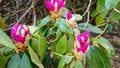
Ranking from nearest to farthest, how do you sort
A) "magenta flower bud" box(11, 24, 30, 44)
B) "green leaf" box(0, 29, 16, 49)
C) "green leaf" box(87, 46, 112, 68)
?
1. "green leaf" box(0, 29, 16, 49)
2. "magenta flower bud" box(11, 24, 30, 44)
3. "green leaf" box(87, 46, 112, 68)

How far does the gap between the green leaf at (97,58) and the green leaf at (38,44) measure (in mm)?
185

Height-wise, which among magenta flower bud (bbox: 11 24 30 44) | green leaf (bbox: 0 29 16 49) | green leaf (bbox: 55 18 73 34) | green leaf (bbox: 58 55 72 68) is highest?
green leaf (bbox: 0 29 16 49)

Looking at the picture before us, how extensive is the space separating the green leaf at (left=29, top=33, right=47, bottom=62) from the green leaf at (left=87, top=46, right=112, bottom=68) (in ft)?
0.61

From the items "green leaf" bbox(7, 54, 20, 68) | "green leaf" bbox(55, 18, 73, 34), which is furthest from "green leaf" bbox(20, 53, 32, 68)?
"green leaf" bbox(55, 18, 73, 34)

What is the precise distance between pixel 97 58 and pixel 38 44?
24 centimetres

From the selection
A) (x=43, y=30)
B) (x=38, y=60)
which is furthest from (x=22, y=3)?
(x=38, y=60)

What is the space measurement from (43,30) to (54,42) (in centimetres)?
7

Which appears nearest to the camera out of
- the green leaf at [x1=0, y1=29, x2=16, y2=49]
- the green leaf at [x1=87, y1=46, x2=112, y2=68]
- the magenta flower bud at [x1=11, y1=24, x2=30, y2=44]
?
the green leaf at [x1=0, y1=29, x2=16, y2=49]

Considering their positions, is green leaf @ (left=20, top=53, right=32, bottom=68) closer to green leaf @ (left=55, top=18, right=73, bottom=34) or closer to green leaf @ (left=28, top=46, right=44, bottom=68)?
green leaf @ (left=28, top=46, right=44, bottom=68)

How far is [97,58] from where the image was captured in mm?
1200

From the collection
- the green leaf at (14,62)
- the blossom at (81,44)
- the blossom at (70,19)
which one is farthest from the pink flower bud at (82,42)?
the green leaf at (14,62)

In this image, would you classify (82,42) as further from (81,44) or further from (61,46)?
(61,46)

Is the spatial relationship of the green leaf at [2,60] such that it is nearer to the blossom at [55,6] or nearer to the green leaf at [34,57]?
the green leaf at [34,57]

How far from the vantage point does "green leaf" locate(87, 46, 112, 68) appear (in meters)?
1.19
